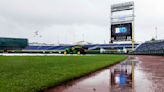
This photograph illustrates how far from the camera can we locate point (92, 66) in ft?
46.3

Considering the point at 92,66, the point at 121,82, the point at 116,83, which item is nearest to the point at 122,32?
the point at 92,66

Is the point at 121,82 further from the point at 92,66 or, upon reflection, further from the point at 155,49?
the point at 155,49

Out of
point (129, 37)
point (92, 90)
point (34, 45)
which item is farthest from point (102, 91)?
point (34, 45)

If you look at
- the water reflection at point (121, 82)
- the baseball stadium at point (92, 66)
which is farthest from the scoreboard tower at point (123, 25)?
the water reflection at point (121, 82)

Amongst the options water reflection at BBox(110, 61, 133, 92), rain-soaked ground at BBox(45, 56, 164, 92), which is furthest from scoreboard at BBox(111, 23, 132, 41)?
rain-soaked ground at BBox(45, 56, 164, 92)

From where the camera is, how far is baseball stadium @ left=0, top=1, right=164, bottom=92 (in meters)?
7.20

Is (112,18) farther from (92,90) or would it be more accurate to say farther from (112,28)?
(92,90)

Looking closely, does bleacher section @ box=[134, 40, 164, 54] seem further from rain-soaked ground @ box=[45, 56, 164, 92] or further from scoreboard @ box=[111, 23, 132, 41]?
rain-soaked ground @ box=[45, 56, 164, 92]

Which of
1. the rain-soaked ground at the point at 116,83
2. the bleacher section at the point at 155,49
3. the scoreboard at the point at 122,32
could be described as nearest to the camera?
the rain-soaked ground at the point at 116,83

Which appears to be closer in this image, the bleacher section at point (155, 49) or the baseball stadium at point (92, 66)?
the baseball stadium at point (92, 66)

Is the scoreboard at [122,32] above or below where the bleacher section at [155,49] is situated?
above

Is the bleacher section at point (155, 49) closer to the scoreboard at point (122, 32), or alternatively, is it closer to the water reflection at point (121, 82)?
the scoreboard at point (122, 32)

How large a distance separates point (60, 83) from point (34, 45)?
333ft

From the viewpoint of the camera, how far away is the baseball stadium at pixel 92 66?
7.20 m
